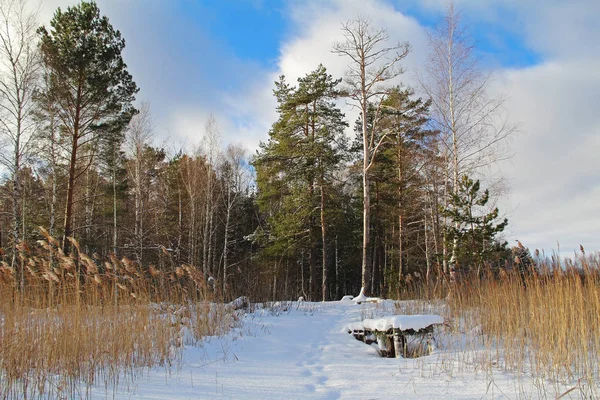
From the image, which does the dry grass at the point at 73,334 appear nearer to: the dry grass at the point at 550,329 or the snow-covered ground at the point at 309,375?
the snow-covered ground at the point at 309,375

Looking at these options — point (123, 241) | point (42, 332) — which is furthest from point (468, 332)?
point (123, 241)

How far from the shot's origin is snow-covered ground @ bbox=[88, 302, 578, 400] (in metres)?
3.03

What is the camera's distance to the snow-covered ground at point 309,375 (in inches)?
119

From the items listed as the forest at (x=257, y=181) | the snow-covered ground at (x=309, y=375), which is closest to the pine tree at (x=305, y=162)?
the forest at (x=257, y=181)

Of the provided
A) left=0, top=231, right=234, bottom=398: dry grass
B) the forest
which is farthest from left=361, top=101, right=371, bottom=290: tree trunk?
left=0, top=231, right=234, bottom=398: dry grass

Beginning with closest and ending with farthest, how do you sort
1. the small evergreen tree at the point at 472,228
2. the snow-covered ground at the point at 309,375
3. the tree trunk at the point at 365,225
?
the snow-covered ground at the point at 309,375 → the small evergreen tree at the point at 472,228 → the tree trunk at the point at 365,225

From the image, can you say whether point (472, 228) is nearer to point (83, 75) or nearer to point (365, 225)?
point (365, 225)

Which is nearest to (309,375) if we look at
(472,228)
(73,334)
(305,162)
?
(73,334)

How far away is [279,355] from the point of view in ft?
15.4

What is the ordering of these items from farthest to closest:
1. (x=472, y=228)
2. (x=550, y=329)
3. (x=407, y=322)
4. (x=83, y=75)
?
1. (x=83, y=75)
2. (x=472, y=228)
3. (x=407, y=322)
4. (x=550, y=329)

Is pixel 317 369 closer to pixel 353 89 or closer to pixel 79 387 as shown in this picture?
pixel 79 387

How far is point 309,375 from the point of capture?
12.4ft

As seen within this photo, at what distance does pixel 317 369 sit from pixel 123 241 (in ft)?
66.4

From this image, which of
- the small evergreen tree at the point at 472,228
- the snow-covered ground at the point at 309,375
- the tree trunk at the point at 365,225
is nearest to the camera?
the snow-covered ground at the point at 309,375
